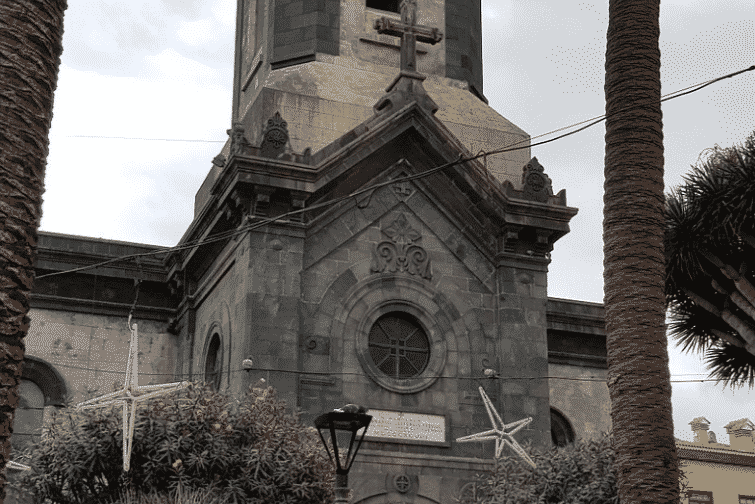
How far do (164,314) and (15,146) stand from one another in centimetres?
1904

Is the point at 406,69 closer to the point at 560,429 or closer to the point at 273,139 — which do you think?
the point at 273,139

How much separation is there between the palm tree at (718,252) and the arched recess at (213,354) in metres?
9.45

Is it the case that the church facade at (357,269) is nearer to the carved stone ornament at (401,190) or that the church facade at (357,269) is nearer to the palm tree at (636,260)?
the carved stone ornament at (401,190)

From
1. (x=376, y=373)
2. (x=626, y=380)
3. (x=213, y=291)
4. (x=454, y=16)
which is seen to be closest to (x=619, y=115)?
(x=626, y=380)

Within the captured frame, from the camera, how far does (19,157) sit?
734cm

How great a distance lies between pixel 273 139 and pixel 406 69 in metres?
3.80

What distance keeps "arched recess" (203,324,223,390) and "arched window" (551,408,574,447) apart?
31.8 ft

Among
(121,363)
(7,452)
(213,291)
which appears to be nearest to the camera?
(7,452)

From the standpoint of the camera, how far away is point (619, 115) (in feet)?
41.7

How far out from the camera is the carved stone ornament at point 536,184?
885 inches

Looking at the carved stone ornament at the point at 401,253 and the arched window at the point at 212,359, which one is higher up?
the carved stone ornament at the point at 401,253

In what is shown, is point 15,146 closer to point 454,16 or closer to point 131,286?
point 131,286

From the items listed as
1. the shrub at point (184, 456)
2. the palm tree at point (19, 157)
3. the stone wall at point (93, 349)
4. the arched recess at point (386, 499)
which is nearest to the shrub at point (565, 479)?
the arched recess at point (386, 499)

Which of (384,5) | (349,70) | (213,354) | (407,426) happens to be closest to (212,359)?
(213,354)
